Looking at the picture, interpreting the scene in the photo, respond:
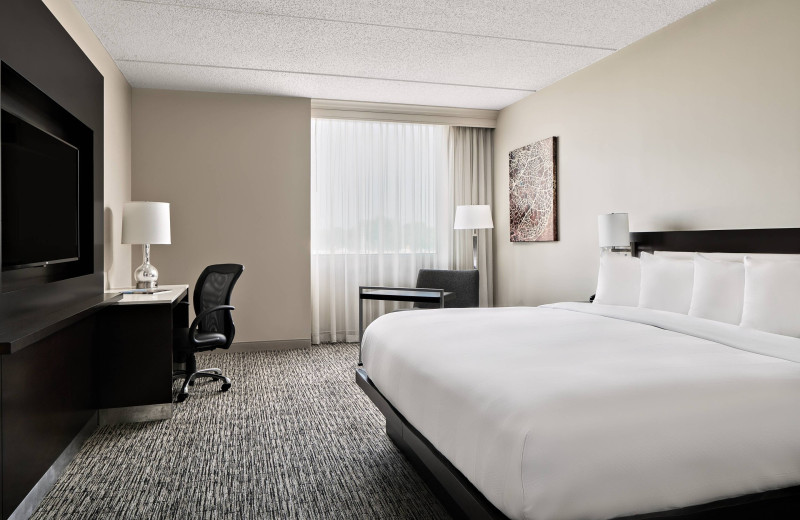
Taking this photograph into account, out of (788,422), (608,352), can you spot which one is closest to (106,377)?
(608,352)

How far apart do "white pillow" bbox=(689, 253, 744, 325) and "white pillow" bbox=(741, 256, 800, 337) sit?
125 mm

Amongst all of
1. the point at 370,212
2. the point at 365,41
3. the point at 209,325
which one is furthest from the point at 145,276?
the point at 370,212

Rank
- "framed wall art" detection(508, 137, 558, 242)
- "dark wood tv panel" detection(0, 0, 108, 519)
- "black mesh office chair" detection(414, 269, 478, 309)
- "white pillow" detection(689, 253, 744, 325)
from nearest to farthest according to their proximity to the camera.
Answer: "dark wood tv panel" detection(0, 0, 108, 519) → "white pillow" detection(689, 253, 744, 325) → "framed wall art" detection(508, 137, 558, 242) → "black mesh office chair" detection(414, 269, 478, 309)

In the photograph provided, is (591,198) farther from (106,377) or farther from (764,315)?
(106,377)

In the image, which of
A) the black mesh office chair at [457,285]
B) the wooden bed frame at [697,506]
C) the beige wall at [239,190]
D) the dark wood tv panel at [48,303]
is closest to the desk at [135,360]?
the dark wood tv panel at [48,303]

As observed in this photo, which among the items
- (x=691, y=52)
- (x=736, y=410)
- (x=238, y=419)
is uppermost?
(x=691, y=52)

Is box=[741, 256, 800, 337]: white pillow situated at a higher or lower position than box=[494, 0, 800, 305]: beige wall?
lower

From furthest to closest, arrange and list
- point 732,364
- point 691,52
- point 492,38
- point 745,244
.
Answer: point 492,38 → point 691,52 → point 745,244 → point 732,364

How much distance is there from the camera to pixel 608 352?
2.36 metres

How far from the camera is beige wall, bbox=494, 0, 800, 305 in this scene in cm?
335

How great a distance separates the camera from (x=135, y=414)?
3.69m

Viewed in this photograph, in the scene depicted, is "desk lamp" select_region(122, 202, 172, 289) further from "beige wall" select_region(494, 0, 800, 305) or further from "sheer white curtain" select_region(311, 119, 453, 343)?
"beige wall" select_region(494, 0, 800, 305)

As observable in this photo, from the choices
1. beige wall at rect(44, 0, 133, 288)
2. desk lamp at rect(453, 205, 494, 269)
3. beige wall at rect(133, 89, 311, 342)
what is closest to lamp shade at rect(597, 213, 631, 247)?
desk lamp at rect(453, 205, 494, 269)

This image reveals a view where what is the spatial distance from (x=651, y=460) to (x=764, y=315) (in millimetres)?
1682
